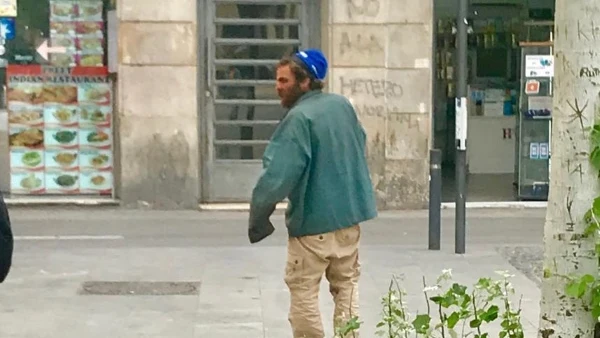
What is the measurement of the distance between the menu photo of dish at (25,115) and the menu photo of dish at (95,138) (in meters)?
0.51

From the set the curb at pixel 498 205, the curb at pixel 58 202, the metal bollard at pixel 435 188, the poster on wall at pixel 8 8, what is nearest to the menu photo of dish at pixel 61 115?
the curb at pixel 58 202

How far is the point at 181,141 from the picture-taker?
12.1 metres

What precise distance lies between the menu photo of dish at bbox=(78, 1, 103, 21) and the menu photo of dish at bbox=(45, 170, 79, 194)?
1824 millimetres

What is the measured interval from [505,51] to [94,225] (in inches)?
237

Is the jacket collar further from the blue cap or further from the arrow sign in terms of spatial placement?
the arrow sign

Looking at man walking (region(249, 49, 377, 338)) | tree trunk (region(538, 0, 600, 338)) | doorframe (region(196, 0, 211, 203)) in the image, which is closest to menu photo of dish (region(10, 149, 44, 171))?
doorframe (region(196, 0, 211, 203))

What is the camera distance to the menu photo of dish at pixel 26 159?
12.7m

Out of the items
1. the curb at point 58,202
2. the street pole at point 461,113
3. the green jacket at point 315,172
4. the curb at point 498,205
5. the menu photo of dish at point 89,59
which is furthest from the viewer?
the curb at point 498,205

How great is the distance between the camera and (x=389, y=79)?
39.9 feet

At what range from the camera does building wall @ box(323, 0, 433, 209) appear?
39.5ft

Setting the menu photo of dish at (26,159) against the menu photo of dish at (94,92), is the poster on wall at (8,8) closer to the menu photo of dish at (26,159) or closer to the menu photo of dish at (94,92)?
the menu photo of dish at (94,92)

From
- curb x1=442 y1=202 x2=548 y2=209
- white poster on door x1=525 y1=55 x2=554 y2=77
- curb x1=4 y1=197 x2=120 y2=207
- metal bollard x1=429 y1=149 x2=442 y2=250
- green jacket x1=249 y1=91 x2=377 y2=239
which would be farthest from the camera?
white poster on door x1=525 y1=55 x2=554 y2=77

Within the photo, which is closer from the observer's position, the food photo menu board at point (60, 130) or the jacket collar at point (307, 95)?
the jacket collar at point (307, 95)

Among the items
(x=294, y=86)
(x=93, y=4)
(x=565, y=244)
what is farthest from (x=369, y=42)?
(x=565, y=244)
